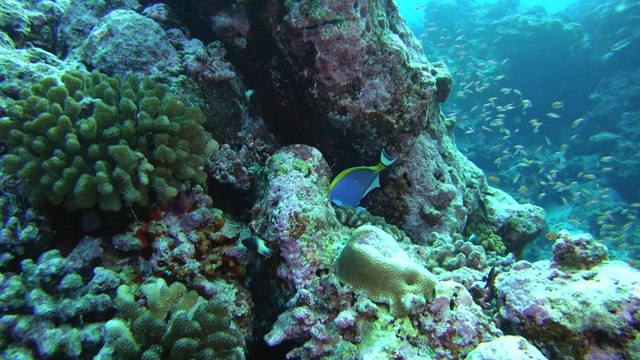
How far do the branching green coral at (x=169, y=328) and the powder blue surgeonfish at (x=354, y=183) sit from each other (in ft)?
5.66

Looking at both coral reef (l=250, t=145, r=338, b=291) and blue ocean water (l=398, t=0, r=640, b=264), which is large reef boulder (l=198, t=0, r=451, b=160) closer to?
coral reef (l=250, t=145, r=338, b=291)

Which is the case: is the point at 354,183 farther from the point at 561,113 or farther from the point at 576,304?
the point at 561,113

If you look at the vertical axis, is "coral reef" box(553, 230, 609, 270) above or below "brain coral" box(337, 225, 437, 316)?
above

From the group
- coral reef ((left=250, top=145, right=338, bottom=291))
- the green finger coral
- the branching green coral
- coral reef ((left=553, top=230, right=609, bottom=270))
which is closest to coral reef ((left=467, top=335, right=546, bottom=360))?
coral reef ((left=553, top=230, right=609, bottom=270))

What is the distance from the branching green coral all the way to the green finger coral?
2.49 feet

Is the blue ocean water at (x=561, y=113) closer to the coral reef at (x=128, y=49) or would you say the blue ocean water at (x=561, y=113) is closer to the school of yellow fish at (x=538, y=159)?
the school of yellow fish at (x=538, y=159)

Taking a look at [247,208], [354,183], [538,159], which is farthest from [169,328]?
[538,159]

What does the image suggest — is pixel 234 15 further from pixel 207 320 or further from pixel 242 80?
pixel 207 320

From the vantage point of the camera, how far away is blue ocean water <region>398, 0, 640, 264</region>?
15656 millimetres

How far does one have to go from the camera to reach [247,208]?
12.8 feet

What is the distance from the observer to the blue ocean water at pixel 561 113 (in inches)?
616

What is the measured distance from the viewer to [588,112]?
1881 centimetres

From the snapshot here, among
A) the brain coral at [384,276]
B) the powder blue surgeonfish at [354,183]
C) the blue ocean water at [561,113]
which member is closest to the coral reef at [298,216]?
the powder blue surgeonfish at [354,183]

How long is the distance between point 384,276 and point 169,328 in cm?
156
